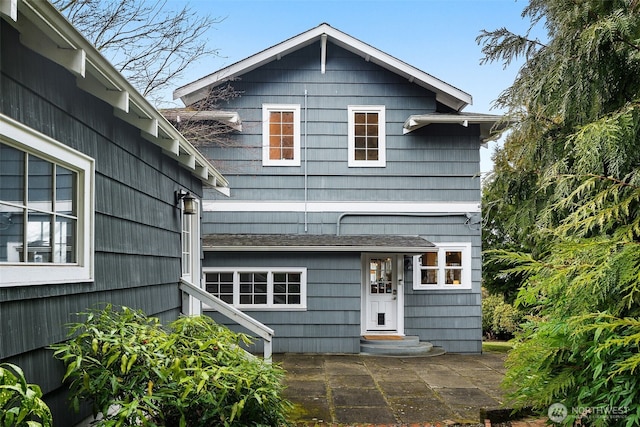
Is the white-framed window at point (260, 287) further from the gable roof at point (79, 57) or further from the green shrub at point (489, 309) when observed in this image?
the green shrub at point (489, 309)

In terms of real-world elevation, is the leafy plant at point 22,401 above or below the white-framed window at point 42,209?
below

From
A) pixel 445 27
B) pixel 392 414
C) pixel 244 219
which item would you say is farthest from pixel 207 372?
pixel 445 27

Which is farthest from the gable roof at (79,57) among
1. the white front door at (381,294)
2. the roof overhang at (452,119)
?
the white front door at (381,294)

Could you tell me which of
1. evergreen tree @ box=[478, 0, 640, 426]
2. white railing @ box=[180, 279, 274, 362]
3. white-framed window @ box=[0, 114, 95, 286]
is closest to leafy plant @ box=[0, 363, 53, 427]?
white-framed window @ box=[0, 114, 95, 286]

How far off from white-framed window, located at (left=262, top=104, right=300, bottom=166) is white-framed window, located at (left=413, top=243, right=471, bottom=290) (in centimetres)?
334

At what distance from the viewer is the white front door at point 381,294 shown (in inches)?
420

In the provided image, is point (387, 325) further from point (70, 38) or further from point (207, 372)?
point (70, 38)

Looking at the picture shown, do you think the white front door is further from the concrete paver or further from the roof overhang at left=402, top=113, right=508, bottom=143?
the roof overhang at left=402, top=113, right=508, bottom=143

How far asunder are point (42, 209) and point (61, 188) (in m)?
0.28

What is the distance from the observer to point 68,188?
3588mm

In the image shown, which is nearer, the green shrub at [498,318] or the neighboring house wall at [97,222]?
the neighboring house wall at [97,222]

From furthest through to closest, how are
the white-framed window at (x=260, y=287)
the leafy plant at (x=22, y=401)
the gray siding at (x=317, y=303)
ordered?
the white-framed window at (x=260, y=287) → the gray siding at (x=317, y=303) → the leafy plant at (x=22, y=401)

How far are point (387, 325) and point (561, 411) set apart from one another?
7014mm

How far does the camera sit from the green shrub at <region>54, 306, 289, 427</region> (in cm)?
317
